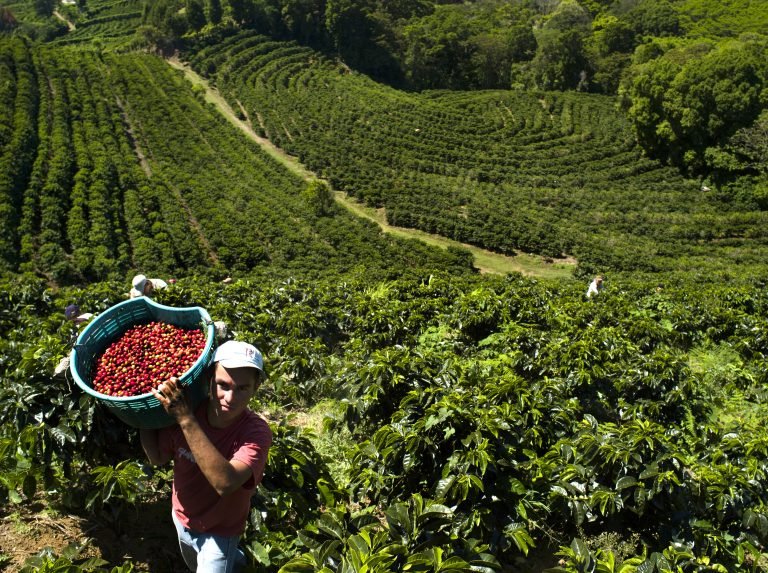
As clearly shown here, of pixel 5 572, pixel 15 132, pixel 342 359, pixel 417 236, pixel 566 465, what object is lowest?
pixel 417 236

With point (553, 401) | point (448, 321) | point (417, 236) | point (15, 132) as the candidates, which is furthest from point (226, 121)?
point (553, 401)

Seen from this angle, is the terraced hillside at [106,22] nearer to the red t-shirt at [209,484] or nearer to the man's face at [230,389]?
the red t-shirt at [209,484]

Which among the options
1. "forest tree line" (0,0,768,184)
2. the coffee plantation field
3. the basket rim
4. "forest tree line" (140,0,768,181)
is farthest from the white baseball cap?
"forest tree line" (140,0,768,181)

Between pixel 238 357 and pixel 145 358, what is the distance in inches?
32.9

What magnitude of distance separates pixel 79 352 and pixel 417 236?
90.0 ft

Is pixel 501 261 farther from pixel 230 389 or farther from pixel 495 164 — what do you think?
pixel 230 389

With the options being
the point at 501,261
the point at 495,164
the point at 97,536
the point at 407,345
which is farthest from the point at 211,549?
the point at 495,164

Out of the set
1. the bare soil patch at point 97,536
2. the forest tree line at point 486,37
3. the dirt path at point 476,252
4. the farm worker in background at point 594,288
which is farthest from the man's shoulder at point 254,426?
the forest tree line at point 486,37

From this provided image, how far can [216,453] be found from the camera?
2.59 metres

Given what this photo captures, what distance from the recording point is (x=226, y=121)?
4581 cm

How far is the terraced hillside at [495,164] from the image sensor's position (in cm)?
2930

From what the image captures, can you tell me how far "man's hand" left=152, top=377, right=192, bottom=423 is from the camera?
2.63m

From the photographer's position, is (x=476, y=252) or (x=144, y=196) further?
(x=144, y=196)

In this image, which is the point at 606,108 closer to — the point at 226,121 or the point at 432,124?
the point at 432,124
